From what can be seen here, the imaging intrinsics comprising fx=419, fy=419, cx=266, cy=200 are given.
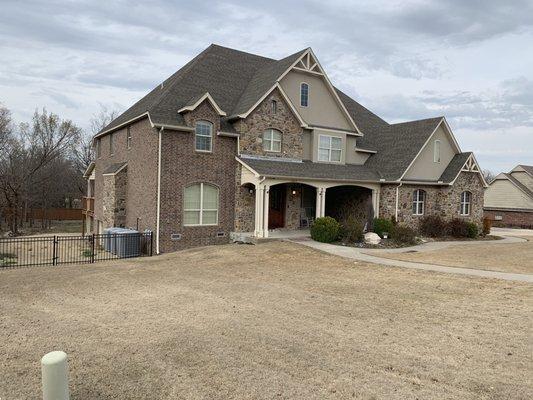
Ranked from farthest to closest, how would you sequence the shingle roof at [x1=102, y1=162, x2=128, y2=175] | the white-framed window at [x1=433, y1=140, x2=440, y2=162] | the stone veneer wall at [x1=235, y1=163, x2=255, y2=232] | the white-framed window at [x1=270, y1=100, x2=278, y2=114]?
the white-framed window at [x1=433, y1=140, x2=440, y2=162], the shingle roof at [x1=102, y1=162, x2=128, y2=175], the white-framed window at [x1=270, y1=100, x2=278, y2=114], the stone veneer wall at [x1=235, y1=163, x2=255, y2=232]

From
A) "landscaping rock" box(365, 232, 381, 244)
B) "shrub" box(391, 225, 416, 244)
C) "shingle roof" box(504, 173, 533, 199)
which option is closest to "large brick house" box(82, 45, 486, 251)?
"landscaping rock" box(365, 232, 381, 244)

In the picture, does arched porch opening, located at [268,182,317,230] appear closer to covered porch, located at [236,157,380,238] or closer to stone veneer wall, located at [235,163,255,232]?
covered porch, located at [236,157,380,238]

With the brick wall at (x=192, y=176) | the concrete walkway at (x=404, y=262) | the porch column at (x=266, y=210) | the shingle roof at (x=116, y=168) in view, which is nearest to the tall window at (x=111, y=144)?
the shingle roof at (x=116, y=168)

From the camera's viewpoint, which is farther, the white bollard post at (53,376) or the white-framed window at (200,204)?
the white-framed window at (200,204)

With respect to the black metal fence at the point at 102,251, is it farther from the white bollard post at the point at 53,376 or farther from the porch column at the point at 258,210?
the white bollard post at the point at 53,376

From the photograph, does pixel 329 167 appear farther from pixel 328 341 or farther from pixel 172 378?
pixel 172 378

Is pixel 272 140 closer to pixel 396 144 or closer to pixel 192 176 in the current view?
pixel 192 176

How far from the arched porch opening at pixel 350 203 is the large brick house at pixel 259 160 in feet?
0.22

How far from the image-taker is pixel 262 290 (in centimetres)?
1088

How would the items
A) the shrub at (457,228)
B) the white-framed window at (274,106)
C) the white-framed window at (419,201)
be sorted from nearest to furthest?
the white-framed window at (274,106)
the shrub at (457,228)
the white-framed window at (419,201)

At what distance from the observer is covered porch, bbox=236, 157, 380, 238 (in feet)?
64.8

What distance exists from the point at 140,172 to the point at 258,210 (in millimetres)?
6210

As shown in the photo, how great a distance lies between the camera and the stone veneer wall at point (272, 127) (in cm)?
2095

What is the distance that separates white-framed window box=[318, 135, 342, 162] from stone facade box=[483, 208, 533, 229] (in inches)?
819
